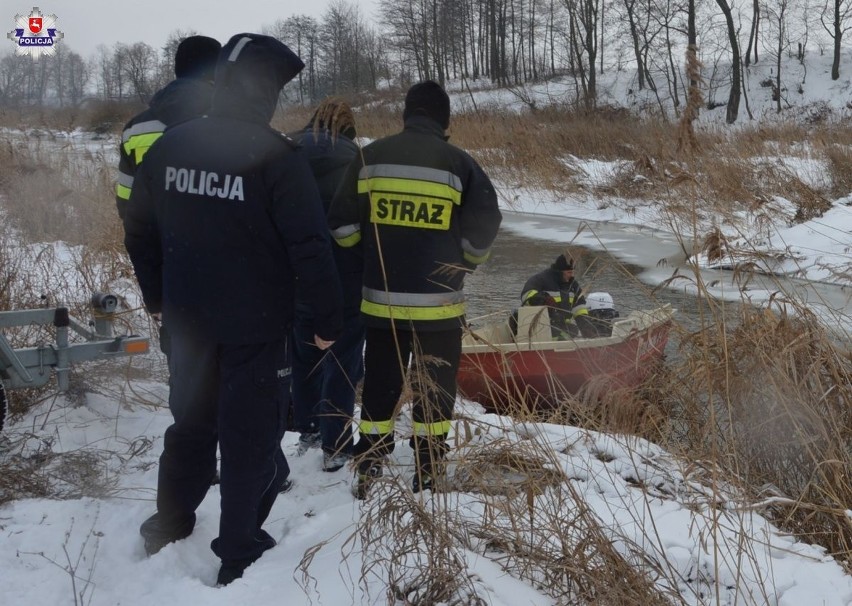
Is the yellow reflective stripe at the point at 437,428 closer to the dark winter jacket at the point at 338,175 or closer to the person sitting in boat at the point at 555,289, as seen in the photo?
the dark winter jacket at the point at 338,175

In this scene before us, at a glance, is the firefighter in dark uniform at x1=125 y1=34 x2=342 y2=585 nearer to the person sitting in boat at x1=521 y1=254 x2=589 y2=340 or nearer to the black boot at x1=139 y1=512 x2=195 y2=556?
the black boot at x1=139 y1=512 x2=195 y2=556

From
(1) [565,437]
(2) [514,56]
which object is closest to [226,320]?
(1) [565,437]

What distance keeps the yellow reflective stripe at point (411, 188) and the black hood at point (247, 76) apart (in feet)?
2.18

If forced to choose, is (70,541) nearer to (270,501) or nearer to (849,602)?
(270,501)

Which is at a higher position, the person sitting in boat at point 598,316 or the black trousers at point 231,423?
the black trousers at point 231,423

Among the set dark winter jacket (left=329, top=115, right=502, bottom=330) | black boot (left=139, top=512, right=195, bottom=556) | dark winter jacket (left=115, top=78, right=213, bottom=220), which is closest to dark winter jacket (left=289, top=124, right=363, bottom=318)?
dark winter jacket (left=329, top=115, right=502, bottom=330)

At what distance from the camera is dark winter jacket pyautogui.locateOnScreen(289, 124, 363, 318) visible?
10.9 ft

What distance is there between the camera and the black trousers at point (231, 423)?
7.72 ft

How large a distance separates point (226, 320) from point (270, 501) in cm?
72

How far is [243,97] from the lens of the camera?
2299 mm

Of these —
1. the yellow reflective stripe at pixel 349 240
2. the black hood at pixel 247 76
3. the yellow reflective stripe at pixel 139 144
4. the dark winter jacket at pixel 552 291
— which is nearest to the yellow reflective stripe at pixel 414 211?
the yellow reflective stripe at pixel 349 240

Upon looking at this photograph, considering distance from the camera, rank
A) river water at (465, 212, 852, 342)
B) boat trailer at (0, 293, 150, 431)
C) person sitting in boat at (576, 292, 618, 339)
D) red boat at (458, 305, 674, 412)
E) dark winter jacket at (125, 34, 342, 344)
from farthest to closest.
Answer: river water at (465, 212, 852, 342)
person sitting in boat at (576, 292, 618, 339)
red boat at (458, 305, 674, 412)
boat trailer at (0, 293, 150, 431)
dark winter jacket at (125, 34, 342, 344)

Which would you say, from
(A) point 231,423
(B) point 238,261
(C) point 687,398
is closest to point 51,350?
(A) point 231,423

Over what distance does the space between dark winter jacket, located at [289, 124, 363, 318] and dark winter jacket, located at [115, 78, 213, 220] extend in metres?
0.44
